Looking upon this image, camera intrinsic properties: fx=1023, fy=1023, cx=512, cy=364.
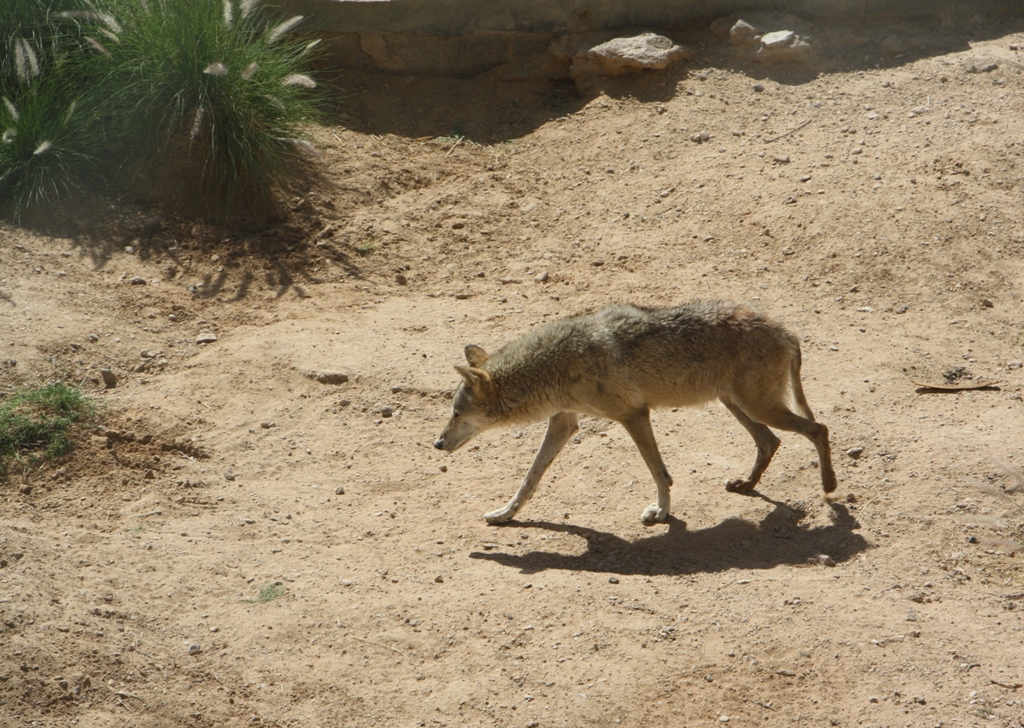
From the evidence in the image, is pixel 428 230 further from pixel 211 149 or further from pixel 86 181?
pixel 86 181

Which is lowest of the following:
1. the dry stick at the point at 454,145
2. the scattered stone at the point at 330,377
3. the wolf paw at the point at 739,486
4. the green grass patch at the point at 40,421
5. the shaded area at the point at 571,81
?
the wolf paw at the point at 739,486

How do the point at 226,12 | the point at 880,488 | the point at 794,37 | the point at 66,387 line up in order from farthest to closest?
the point at 794,37 < the point at 226,12 < the point at 66,387 < the point at 880,488

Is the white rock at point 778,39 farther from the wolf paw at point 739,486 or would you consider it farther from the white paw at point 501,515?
the white paw at point 501,515

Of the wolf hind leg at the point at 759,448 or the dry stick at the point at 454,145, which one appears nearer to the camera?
the wolf hind leg at the point at 759,448

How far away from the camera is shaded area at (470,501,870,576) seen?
5.97m

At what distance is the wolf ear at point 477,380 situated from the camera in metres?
6.57

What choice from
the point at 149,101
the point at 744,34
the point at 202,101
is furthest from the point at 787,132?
the point at 149,101

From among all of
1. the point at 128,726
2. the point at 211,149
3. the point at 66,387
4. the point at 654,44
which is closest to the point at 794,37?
the point at 654,44

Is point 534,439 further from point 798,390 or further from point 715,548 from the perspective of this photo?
point 798,390

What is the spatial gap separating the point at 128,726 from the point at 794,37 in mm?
10277

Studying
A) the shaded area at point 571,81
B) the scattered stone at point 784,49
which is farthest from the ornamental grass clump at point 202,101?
the scattered stone at point 784,49

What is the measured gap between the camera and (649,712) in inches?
183

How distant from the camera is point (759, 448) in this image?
6633 mm

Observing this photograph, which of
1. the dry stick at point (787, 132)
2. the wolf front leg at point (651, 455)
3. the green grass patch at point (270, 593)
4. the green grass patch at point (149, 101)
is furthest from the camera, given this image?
the dry stick at point (787, 132)
